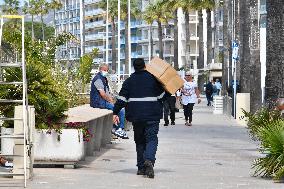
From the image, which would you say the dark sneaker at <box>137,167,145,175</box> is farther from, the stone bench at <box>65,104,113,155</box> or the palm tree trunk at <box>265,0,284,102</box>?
the palm tree trunk at <box>265,0,284,102</box>

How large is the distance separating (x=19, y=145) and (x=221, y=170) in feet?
12.9

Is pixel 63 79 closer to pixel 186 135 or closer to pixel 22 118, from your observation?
pixel 186 135

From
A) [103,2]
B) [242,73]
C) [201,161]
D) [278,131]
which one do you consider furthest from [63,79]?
[103,2]

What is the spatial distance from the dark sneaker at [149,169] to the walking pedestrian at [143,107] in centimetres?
14

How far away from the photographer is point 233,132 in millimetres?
31547

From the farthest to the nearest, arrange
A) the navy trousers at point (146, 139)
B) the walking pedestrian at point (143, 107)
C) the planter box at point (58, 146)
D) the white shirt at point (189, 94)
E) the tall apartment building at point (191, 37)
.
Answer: the tall apartment building at point (191, 37), the white shirt at point (189, 94), the planter box at point (58, 146), the walking pedestrian at point (143, 107), the navy trousers at point (146, 139)

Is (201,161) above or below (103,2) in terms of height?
below

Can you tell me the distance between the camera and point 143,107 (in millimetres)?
15500

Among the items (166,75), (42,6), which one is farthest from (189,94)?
(42,6)

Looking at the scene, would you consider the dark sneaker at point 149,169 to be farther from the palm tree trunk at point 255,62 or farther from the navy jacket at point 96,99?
the palm tree trunk at point 255,62

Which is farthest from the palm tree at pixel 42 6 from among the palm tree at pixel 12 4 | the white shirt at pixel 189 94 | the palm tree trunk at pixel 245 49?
the white shirt at pixel 189 94

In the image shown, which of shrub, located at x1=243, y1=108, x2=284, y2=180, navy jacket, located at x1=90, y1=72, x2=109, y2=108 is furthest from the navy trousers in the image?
navy jacket, located at x1=90, y1=72, x2=109, y2=108

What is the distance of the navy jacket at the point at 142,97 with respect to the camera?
15461 millimetres

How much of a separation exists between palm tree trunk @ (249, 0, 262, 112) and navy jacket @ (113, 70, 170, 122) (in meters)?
20.8
